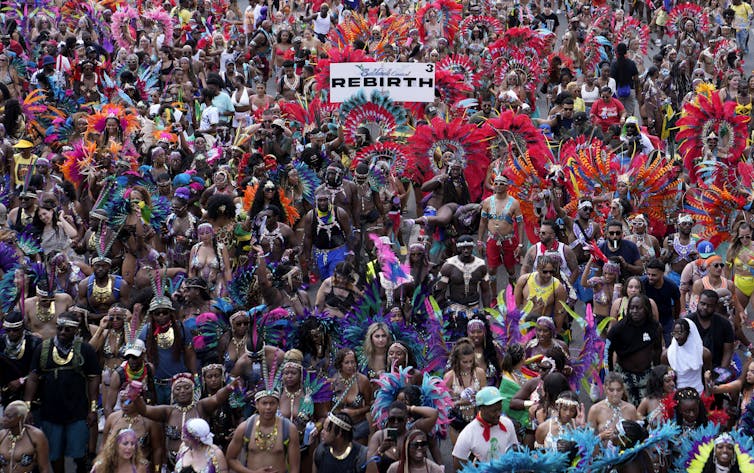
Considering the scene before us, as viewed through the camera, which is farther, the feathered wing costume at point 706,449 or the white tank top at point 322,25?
the white tank top at point 322,25

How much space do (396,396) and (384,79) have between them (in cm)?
768

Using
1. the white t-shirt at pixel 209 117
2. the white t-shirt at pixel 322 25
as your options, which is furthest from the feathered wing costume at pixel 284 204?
the white t-shirt at pixel 322 25

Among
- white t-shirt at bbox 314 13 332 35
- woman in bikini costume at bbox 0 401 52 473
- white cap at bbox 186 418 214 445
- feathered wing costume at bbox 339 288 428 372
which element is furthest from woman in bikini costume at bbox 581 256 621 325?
white t-shirt at bbox 314 13 332 35

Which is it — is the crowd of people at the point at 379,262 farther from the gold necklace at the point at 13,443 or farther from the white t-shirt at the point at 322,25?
the white t-shirt at the point at 322,25

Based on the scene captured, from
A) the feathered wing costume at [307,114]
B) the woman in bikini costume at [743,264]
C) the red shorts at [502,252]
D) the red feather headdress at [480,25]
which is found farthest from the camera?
the red feather headdress at [480,25]

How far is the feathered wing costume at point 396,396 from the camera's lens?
10.7 meters

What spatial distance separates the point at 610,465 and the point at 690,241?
464 centimetres

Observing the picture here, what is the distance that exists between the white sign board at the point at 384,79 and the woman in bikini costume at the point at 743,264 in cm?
531

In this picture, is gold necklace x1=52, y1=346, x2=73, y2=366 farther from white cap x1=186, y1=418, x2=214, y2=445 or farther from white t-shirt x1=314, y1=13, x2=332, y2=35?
white t-shirt x1=314, y1=13, x2=332, y2=35

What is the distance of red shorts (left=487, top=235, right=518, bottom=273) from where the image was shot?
47.6 ft

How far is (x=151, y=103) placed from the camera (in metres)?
19.2

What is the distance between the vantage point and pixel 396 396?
10.7 metres

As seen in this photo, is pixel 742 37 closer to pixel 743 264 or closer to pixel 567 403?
pixel 743 264

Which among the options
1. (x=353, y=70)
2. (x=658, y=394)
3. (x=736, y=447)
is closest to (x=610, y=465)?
(x=736, y=447)
